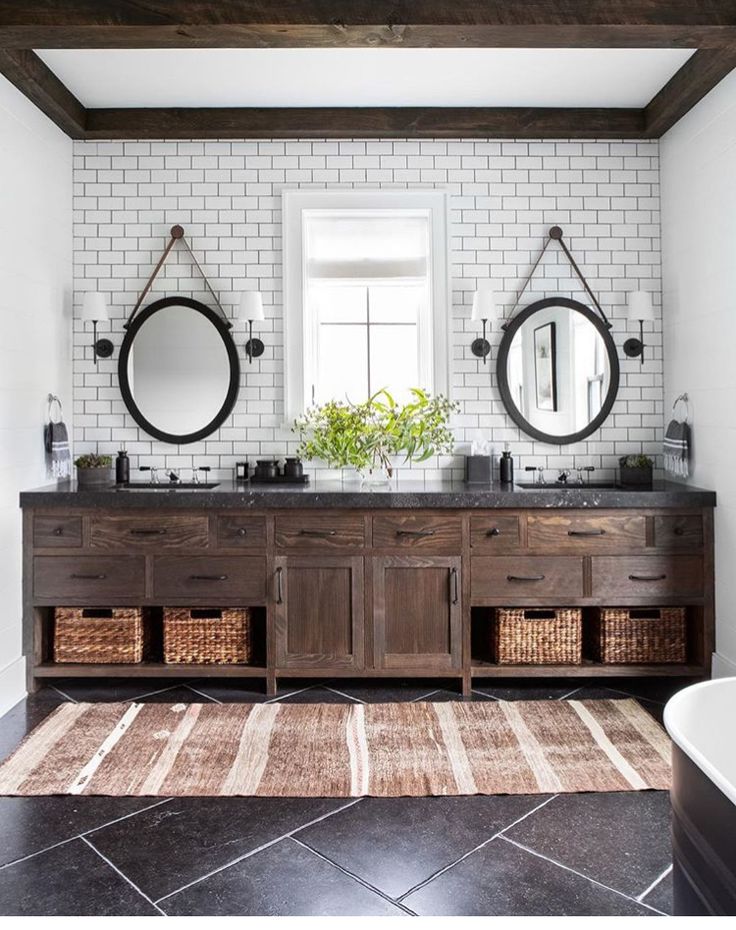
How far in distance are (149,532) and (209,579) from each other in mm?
379

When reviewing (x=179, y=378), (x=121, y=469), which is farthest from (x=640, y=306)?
(x=121, y=469)

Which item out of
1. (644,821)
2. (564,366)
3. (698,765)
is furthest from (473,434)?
(698,765)

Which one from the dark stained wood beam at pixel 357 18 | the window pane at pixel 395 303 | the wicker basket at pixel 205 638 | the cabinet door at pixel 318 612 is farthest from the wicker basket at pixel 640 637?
the dark stained wood beam at pixel 357 18

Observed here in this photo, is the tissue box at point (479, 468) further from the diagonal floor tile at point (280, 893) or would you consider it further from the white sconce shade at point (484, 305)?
the diagonal floor tile at point (280, 893)

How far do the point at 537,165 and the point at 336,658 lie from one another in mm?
2982

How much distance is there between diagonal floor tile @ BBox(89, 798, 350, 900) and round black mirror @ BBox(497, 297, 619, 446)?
2529 millimetres

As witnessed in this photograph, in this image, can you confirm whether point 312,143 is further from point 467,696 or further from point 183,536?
point 467,696

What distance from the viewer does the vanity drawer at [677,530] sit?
3.99 metres

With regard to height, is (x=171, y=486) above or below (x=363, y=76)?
below

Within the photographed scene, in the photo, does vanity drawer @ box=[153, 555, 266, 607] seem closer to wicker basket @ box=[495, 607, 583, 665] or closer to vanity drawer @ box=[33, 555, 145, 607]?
vanity drawer @ box=[33, 555, 145, 607]

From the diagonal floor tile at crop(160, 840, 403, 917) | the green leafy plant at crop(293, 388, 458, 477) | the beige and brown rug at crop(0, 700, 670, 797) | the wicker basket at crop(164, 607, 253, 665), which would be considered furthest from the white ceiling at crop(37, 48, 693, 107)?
the diagonal floor tile at crop(160, 840, 403, 917)

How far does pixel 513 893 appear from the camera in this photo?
7.65ft

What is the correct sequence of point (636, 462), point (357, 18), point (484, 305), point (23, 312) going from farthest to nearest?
point (484, 305), point (636, 462), point (23, 312), point (357, 18)

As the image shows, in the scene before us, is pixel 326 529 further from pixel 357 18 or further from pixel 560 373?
pixel 357 18
